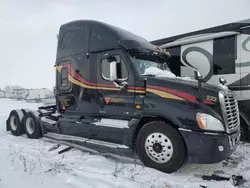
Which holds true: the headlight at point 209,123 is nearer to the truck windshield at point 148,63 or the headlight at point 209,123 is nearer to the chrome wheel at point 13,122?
the truck windshield at point 148,63

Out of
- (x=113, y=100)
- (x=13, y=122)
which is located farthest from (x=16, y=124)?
(x=113, y=100)

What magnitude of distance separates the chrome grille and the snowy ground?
3.03 feet

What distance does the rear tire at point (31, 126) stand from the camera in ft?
24.4

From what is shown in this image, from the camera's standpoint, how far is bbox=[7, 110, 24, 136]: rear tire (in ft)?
26.1

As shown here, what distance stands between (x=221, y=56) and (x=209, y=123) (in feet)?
10.8

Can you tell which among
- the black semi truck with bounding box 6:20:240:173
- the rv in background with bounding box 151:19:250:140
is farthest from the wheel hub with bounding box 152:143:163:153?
the rv in background with bounding box 151:19:250:140

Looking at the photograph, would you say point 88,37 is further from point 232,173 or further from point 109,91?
point 232,173

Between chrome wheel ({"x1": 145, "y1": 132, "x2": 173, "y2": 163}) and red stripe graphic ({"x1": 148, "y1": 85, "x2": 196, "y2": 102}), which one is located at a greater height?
red stripe graphic ({"x1": 148, "y1": 85, "x2": 196, "y2": 102})

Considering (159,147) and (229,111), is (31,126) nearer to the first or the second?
(159,147)

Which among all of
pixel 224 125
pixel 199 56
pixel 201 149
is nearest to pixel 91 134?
pixel 201 149

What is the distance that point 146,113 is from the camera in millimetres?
4531

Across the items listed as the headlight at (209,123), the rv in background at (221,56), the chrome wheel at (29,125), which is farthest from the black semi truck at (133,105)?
the rv in background at (221,56)

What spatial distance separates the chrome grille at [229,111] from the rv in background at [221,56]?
5.79 ft

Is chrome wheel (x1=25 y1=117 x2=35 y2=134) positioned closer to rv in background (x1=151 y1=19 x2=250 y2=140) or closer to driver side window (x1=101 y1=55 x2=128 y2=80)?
driver side window (x1=101 y1=55 x2=128 y2=80)
